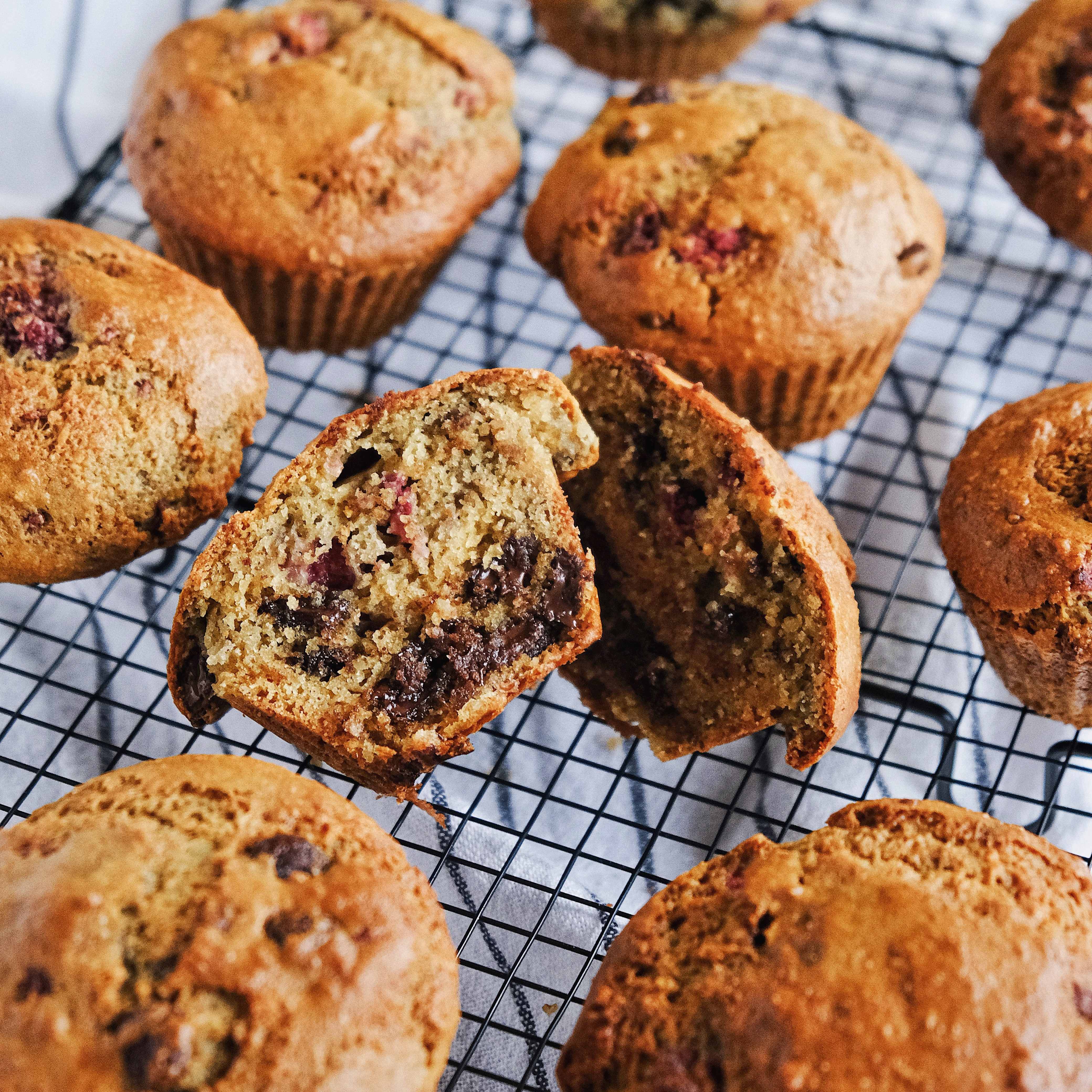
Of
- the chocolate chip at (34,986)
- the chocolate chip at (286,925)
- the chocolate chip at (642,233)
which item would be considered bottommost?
the chocolate chip at (286,925)

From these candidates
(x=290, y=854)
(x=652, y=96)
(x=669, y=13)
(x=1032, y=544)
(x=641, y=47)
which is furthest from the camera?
(x=641, y=47)

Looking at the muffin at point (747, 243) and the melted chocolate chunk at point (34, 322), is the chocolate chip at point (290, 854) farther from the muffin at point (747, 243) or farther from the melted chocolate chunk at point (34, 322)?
the muffin at point (747, 243)

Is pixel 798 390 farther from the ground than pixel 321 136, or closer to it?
closer to it

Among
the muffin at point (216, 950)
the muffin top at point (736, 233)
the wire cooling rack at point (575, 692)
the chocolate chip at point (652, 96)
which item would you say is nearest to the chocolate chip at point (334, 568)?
the muffin at point (216, 950)

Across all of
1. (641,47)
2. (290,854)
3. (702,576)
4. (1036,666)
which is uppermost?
(641,47)

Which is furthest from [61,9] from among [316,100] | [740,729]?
[740,729]

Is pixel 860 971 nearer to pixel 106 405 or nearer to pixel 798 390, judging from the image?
pixel 798 390

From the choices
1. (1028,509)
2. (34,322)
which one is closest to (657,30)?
(1028,509)

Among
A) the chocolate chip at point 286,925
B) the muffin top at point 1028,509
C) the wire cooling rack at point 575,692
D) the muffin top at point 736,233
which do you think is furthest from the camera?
the muffin top at point 736,233
